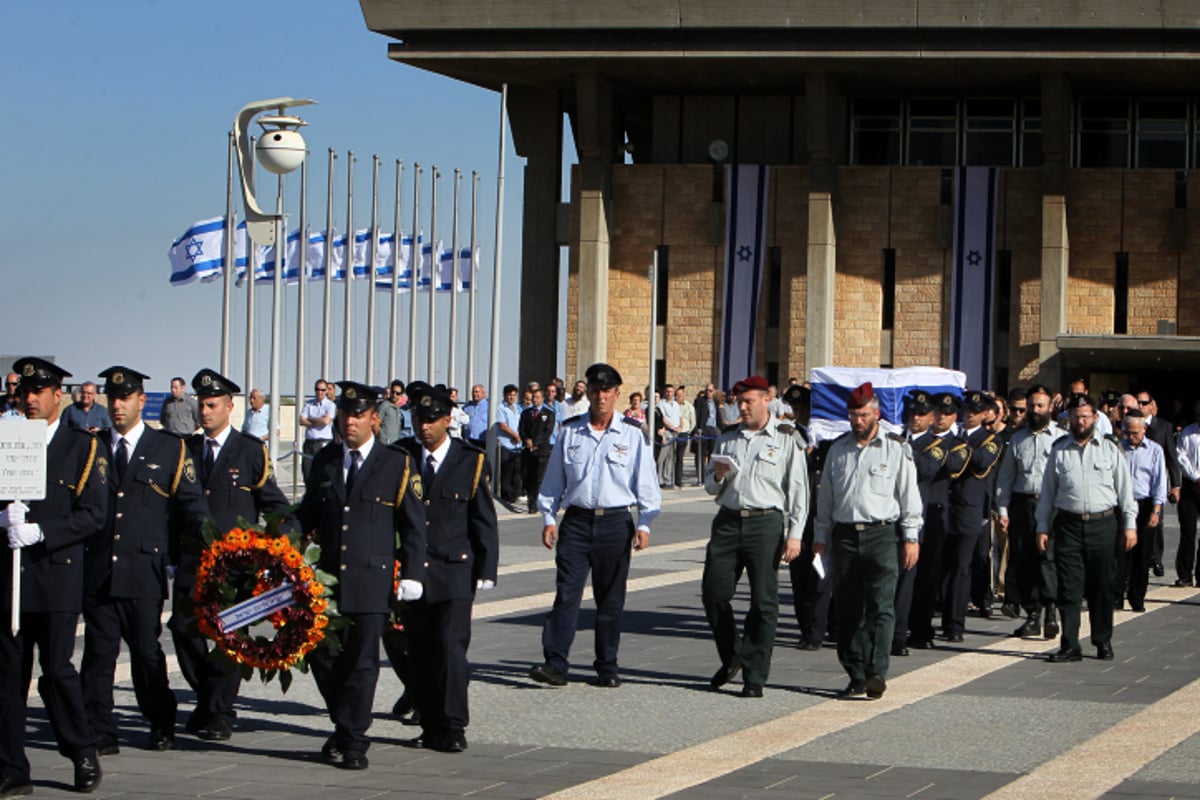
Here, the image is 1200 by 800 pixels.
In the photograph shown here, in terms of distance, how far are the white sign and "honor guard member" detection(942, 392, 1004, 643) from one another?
8112 mm

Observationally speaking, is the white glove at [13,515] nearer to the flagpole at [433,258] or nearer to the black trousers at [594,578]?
the black trousers at [594,578]

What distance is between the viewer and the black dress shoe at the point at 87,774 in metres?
8.35

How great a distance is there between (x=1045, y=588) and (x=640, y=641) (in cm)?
291

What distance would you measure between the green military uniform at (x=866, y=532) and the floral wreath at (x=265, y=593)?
365 cm

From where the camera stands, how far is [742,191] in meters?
51.0

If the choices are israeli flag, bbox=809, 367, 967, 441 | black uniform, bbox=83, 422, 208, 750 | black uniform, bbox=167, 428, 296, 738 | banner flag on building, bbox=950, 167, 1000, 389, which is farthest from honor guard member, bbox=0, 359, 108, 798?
banner flag on building, bbox=950, 167, 1000, 389

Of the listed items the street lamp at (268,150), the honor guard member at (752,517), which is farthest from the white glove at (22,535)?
the street lamp at (268,150)

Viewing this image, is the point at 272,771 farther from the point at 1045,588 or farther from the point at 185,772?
the point at 1045,588

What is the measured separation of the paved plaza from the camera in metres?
8.64

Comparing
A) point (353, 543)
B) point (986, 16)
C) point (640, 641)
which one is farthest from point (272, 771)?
point (986, 16)

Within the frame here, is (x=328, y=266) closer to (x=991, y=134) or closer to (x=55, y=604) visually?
(x=991, y=134)

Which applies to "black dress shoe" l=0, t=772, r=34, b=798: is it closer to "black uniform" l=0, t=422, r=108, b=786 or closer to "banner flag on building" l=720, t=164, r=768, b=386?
"black uniform" l=0, t=422, r=108, b=786

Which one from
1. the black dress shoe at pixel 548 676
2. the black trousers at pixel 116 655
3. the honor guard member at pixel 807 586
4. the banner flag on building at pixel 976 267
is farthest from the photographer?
the banner flag on building at pixel 976 267

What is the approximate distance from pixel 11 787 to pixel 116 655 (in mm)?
1267
